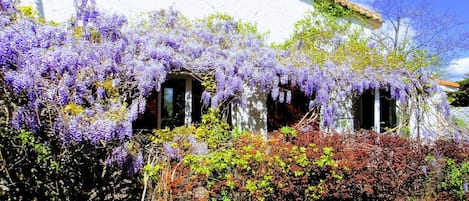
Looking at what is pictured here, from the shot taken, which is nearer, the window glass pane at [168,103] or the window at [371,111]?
the window glass pane at [168,103]

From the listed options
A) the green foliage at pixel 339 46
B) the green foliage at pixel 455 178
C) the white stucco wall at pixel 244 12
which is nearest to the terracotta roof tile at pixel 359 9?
the green foliage at pixel 339 46

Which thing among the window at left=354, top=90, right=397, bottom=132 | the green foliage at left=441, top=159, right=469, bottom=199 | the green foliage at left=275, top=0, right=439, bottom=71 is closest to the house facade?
the window at left=354, top=90, right=397, bottom=132

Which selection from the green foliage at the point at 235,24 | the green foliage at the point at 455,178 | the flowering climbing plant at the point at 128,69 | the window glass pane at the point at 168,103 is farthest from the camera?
the green foliage at the point at 235,24

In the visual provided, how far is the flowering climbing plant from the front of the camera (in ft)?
17.9

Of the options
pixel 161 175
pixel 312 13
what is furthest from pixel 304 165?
pixel 312 13

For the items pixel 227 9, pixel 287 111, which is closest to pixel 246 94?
pixel 287 111

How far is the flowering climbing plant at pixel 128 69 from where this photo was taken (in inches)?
215

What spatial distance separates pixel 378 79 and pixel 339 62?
1.06 meters

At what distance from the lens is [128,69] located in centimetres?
716

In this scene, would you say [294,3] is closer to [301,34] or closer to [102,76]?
[301,34]

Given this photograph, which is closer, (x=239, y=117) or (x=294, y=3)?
(x=239, y=117)

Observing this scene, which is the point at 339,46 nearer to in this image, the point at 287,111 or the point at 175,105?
the point at 287,111

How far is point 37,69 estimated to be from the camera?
560cm

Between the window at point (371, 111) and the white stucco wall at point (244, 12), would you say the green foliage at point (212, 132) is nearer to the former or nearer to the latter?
the white stucco wall at point (244, 12)
